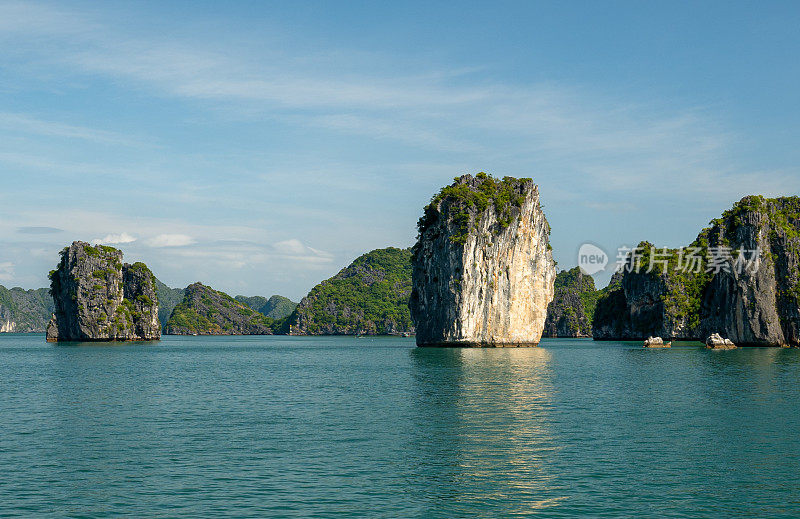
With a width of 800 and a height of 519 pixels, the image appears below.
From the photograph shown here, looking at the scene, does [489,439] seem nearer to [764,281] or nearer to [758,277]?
[758,277]

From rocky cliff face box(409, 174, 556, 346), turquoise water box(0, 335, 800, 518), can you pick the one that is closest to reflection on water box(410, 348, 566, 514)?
turquoise water box(0, 335, 800, 518)

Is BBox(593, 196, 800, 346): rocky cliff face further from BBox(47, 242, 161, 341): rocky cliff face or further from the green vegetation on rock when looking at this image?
BBox(47, 242, 161, 341): rocky cliff face

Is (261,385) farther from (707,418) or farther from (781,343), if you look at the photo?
(781,343)

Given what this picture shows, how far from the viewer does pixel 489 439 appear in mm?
31469

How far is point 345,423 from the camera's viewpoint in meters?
35.8

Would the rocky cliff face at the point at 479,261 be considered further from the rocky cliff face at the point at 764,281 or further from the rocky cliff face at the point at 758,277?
the rocky cliff face at the point at 764,281

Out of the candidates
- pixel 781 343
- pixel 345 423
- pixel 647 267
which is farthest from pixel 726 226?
pixel 345 423

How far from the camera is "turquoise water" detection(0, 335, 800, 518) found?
21562 millimetres

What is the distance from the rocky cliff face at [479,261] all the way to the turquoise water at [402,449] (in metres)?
57.1

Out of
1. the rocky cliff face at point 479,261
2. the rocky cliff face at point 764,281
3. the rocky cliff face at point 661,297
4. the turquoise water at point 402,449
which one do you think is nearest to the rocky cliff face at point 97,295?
the rocky cliff face at point 479,261

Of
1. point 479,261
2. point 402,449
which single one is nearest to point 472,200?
point 479,261

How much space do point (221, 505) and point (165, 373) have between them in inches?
2012

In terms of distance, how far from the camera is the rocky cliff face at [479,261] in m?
112

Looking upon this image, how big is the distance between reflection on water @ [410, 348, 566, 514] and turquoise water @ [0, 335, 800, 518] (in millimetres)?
111
